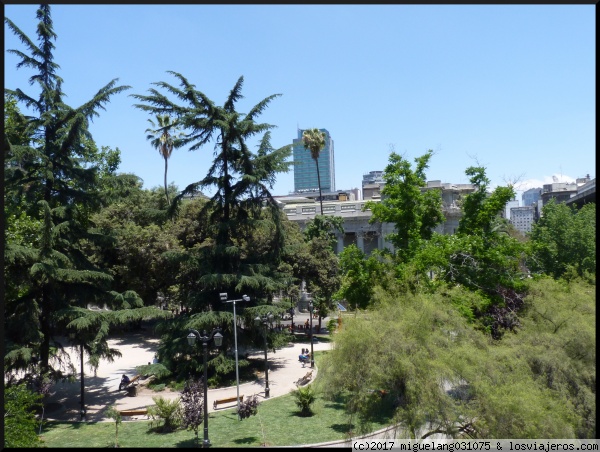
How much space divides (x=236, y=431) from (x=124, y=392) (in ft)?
27.6

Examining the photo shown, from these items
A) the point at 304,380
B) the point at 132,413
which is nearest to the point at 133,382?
the point at 132,413

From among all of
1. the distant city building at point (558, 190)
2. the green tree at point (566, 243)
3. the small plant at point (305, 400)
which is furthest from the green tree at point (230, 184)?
the distant city building at point (558, 190)

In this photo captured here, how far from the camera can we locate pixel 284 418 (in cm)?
1800

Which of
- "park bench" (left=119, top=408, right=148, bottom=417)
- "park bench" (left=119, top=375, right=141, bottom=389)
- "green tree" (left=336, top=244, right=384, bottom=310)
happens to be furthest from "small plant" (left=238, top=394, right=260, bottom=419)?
"park bench" (left=119, top=375, right=141, bottom=389)

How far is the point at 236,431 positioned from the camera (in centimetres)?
1659

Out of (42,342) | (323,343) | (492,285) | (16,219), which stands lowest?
(323,343)

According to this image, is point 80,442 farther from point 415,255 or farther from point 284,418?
point 415,255

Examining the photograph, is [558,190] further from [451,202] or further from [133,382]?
[133,382]

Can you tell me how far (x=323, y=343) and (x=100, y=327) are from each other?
17.4 metres

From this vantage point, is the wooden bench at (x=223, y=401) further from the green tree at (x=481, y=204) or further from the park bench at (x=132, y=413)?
the green tree at (x=481, y=204)

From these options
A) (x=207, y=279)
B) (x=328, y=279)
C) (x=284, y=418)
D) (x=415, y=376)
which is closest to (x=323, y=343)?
(x=328, y=279)

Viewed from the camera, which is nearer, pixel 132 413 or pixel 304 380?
pixel 132 413

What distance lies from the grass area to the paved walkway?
53.7 inches

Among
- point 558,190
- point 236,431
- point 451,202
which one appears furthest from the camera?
point 558,190
